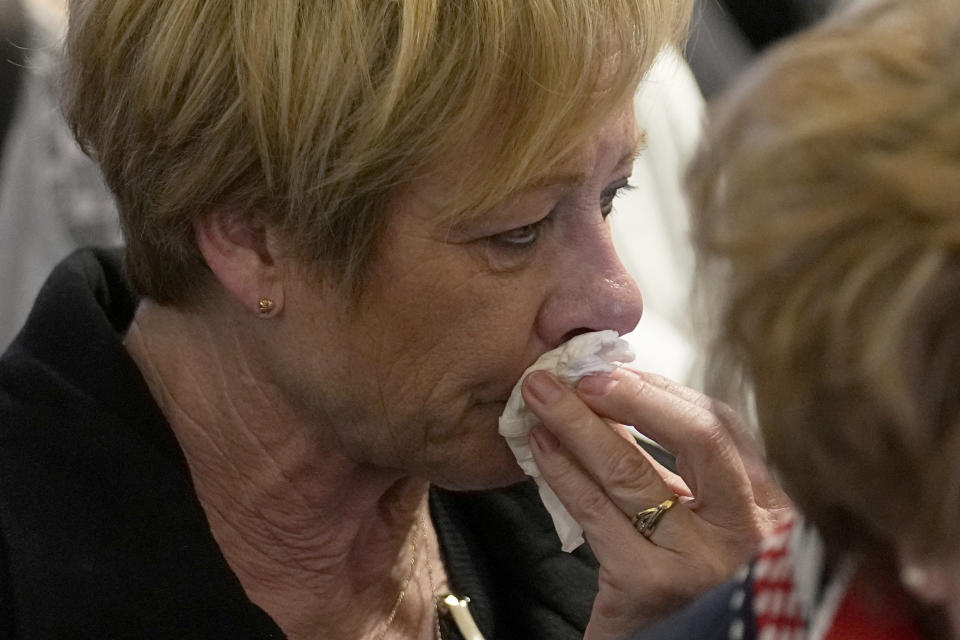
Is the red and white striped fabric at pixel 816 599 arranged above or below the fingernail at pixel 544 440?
above

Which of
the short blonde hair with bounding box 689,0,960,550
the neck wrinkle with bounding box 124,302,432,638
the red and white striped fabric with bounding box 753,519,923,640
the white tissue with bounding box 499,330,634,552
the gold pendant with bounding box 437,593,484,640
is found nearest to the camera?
the short blonde hair with bounding box 689,0,960,550

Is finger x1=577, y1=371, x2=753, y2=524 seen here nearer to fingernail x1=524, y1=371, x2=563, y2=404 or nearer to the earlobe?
fingernail x1=524, y1=371, x2=563, y2=404

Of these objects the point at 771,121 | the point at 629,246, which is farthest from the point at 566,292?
the point at 629,246

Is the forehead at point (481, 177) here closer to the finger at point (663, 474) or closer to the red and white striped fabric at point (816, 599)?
the finger at point (663, 474)

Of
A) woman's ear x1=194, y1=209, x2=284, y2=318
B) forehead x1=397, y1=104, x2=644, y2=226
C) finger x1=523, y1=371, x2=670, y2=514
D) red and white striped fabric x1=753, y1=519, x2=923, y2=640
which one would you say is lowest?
finger x1=523, y1=371, x2=670, y2=514

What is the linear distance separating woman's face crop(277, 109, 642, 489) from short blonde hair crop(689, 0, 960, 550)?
598mm

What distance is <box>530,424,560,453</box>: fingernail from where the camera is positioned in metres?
1.39

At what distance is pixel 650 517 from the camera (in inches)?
53.3

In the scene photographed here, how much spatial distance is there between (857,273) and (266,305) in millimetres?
824

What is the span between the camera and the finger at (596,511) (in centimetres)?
135

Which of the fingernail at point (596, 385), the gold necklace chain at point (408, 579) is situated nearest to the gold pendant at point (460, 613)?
the gold necklace chain at point (408, 579)

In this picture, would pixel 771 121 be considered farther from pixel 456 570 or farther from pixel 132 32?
pixel 456 570

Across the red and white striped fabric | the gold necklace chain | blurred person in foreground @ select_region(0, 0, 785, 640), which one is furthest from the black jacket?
the red and white striped fabric

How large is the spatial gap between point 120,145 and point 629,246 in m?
1.35
